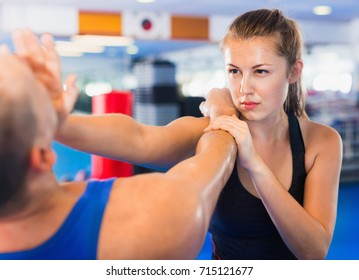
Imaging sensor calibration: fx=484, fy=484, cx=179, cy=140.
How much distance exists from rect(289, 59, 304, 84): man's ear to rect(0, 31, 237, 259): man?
1.64 feet

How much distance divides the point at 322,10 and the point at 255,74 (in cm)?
541

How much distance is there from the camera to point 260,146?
1078 millimetres

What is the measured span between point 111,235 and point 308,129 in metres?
0.64

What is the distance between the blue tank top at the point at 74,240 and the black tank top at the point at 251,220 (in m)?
0.48

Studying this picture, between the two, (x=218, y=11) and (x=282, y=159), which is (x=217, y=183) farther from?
(x=218, y=11)

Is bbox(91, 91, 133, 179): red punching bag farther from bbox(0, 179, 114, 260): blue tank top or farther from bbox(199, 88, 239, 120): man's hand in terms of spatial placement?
bbox(0, 179, 114, 260): blue tank top

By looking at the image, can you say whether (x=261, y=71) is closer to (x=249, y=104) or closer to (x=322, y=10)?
(x=249, y=104)

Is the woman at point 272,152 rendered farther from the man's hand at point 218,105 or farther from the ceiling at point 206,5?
the ceiling at point 206,5

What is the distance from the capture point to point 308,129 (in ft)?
3.47

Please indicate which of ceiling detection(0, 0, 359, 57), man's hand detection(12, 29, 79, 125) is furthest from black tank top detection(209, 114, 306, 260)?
ceiling detection(0, 0, 359, 57)

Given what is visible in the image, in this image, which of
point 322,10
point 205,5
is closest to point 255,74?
point 205,5

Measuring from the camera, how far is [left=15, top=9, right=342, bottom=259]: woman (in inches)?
33.2
